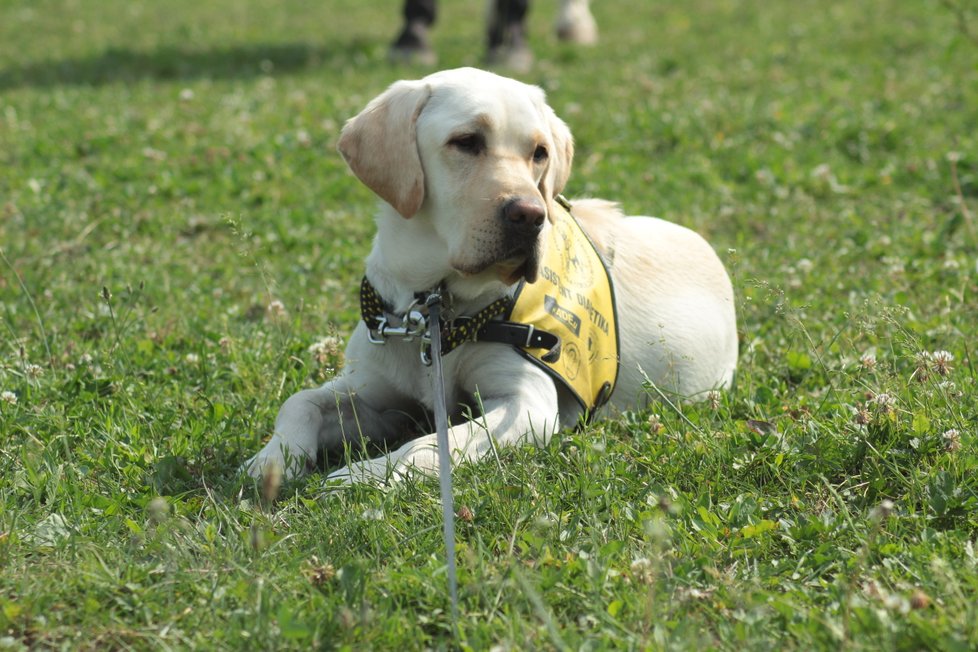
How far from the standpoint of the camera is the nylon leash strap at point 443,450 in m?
2.60

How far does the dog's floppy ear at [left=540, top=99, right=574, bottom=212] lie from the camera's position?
386cm

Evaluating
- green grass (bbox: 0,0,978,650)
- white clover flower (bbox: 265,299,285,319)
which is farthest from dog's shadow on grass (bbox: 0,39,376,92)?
white clover flower (bbox: 265,299,285,319)

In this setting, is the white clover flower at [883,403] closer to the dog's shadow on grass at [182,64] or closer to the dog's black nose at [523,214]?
the dog's black nose at [523,214]

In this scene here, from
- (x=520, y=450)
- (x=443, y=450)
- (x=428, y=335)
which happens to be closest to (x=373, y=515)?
(x=443, y=450)

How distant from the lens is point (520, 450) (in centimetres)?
347

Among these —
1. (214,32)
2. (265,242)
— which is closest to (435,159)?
(265,242)

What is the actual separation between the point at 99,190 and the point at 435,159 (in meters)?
3.99

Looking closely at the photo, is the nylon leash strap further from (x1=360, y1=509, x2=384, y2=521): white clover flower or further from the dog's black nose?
the dog's black nose

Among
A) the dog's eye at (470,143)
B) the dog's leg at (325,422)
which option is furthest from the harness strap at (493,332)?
the dog's eye at (470,143)

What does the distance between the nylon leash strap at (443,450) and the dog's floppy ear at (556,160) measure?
594 millimetres

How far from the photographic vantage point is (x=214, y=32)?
13039mm

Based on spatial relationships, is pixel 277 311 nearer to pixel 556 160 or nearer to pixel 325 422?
pixel 325 422

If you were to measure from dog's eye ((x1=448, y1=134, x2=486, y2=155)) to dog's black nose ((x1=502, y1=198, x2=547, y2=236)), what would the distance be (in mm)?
308

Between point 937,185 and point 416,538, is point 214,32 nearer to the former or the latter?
point 937,185
